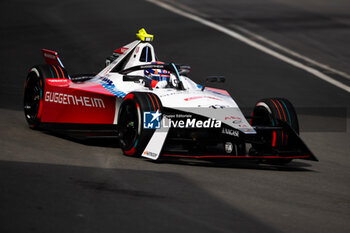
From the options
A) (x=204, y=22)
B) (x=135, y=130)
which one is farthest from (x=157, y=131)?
(x=204, y=22)

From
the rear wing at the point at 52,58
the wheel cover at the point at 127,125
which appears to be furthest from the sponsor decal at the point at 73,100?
the rear wing at the point at 52,58

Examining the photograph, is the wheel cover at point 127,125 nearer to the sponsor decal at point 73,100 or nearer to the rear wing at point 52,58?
the sponsor decal at point 73,100

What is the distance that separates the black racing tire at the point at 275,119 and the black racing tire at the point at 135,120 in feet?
5.60

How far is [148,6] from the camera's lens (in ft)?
94.7

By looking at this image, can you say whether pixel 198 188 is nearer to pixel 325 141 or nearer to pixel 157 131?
pixel 157 131

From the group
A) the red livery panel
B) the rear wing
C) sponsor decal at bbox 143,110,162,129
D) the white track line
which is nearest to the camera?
sponsor decal at bbox 143,110,162,129

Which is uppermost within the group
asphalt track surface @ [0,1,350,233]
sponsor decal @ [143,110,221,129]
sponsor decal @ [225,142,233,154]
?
sponsor decal @ [143,110,221,129]

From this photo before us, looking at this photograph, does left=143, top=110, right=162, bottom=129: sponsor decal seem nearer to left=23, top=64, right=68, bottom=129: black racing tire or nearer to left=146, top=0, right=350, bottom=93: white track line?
left=23, top=64, right=68, bottom=129: black racing tire

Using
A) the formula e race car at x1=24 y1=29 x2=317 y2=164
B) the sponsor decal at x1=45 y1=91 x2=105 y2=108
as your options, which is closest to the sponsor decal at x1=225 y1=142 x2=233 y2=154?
the formula e race car at x1=24 y1=29 x2=317 y2=164

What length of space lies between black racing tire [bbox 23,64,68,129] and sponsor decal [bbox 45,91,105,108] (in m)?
0.23

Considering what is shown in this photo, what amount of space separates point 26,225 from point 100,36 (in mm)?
16951

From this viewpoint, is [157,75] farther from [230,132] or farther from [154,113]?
[230,132]

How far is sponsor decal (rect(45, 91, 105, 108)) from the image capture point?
1133 cm

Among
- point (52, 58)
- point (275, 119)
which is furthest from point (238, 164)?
point (52, 58)
